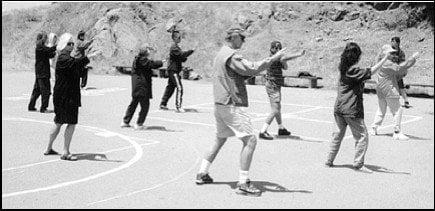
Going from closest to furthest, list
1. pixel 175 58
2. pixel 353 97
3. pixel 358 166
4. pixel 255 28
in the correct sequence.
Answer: pixel 353 97 → pixel 358 166 → pixel 175 58 → pixel 255 28

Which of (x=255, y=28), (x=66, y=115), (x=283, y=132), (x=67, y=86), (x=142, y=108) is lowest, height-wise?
(x=283, y=132)

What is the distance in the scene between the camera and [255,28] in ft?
119

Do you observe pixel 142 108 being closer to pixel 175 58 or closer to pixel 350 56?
pixel 175 58

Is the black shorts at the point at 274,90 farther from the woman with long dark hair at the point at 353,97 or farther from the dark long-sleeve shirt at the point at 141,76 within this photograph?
the woman with long dark hair at the point at 353,97

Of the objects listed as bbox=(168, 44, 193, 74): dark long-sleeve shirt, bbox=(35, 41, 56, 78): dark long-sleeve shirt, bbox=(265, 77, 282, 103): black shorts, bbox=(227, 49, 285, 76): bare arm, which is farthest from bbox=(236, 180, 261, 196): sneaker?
bbox=(35, 41, 56, 78): dark long-sleeve shirt

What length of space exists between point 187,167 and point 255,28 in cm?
2782

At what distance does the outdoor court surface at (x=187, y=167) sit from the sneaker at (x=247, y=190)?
9cm

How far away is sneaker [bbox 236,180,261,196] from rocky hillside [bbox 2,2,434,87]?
19655mm

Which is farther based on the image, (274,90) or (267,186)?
(274,90)

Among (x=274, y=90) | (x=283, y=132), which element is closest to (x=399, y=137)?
(x=283, y=132)

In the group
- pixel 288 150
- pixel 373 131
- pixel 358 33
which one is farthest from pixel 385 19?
pixel 288 150

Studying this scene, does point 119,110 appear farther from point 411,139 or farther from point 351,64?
point 351,64

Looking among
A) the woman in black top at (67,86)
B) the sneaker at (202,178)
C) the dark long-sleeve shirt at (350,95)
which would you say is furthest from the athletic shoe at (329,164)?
the woman in black top at (67,86)

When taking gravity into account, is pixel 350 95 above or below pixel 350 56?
below
